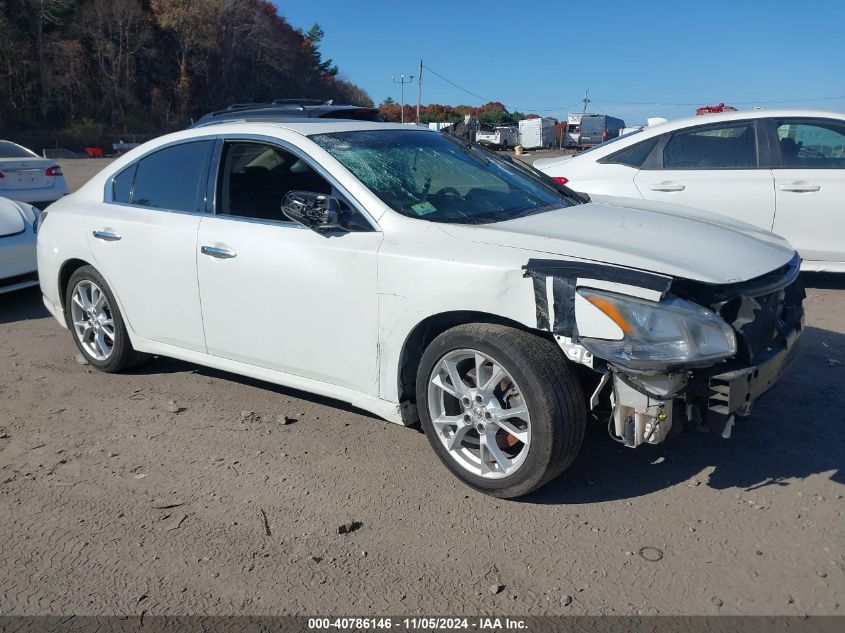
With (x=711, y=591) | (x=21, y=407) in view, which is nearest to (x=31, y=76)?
(x=21, y=407)

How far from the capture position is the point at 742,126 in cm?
676

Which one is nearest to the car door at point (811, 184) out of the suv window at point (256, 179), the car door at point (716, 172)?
the car door at point (716, 172)

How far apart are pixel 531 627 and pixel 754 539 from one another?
→ 1079 millimetres

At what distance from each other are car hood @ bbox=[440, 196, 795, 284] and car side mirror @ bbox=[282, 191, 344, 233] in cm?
55

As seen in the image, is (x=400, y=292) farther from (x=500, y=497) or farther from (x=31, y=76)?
(x=31, y=76)

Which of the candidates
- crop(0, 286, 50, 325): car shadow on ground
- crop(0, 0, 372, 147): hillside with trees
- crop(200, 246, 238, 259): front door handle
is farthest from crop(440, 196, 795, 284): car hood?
crop(0, 0, 372, 147): hillside with trees

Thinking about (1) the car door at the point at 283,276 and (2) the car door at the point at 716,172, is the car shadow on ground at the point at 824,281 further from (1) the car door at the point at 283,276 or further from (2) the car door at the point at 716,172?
(1) the car door at the point at 283,276

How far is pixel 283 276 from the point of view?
12.8 feet

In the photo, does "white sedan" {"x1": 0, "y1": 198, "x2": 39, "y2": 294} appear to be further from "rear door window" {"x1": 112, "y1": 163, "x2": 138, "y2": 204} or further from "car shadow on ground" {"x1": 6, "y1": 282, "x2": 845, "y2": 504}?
"car shadow on ground" {"x1": 6, "y1": 282, "x2": 845, "y2": 504}

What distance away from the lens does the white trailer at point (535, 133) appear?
190ft

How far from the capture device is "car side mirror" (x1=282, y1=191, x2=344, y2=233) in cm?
365

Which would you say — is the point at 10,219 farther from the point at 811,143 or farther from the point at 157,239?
the point at 811,143

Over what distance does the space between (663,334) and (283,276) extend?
1964mm

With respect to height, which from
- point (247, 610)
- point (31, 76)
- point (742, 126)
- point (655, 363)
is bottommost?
point (247, 610)
